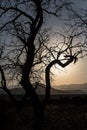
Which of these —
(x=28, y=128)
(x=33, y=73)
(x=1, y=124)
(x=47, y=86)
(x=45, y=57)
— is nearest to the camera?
(x=1, y=124)

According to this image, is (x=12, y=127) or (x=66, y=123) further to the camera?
(x=66, y=123)

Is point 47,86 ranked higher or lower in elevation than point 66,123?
higher

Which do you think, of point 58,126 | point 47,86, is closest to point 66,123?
point 58,126

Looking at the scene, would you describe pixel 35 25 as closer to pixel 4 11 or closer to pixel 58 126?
pixel 4 11

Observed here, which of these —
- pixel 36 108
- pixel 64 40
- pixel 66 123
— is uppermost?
pixel 64 40

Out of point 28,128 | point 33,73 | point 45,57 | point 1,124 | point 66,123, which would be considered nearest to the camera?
point 1,124

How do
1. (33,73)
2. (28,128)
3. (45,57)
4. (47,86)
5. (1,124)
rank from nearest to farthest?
(1,124)
(47,86)
(28,128)
(45,57)
(33,73)

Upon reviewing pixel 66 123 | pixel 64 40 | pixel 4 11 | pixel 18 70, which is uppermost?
pixel 4 11

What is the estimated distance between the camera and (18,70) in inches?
1000

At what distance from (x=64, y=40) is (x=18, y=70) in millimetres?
4580

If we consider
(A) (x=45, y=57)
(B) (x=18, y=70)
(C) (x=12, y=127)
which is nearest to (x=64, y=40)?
(A) (x=45, y=57)

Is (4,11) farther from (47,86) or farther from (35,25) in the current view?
(47,86)

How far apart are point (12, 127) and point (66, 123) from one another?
15.9 ft

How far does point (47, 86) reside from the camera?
19422 mm
